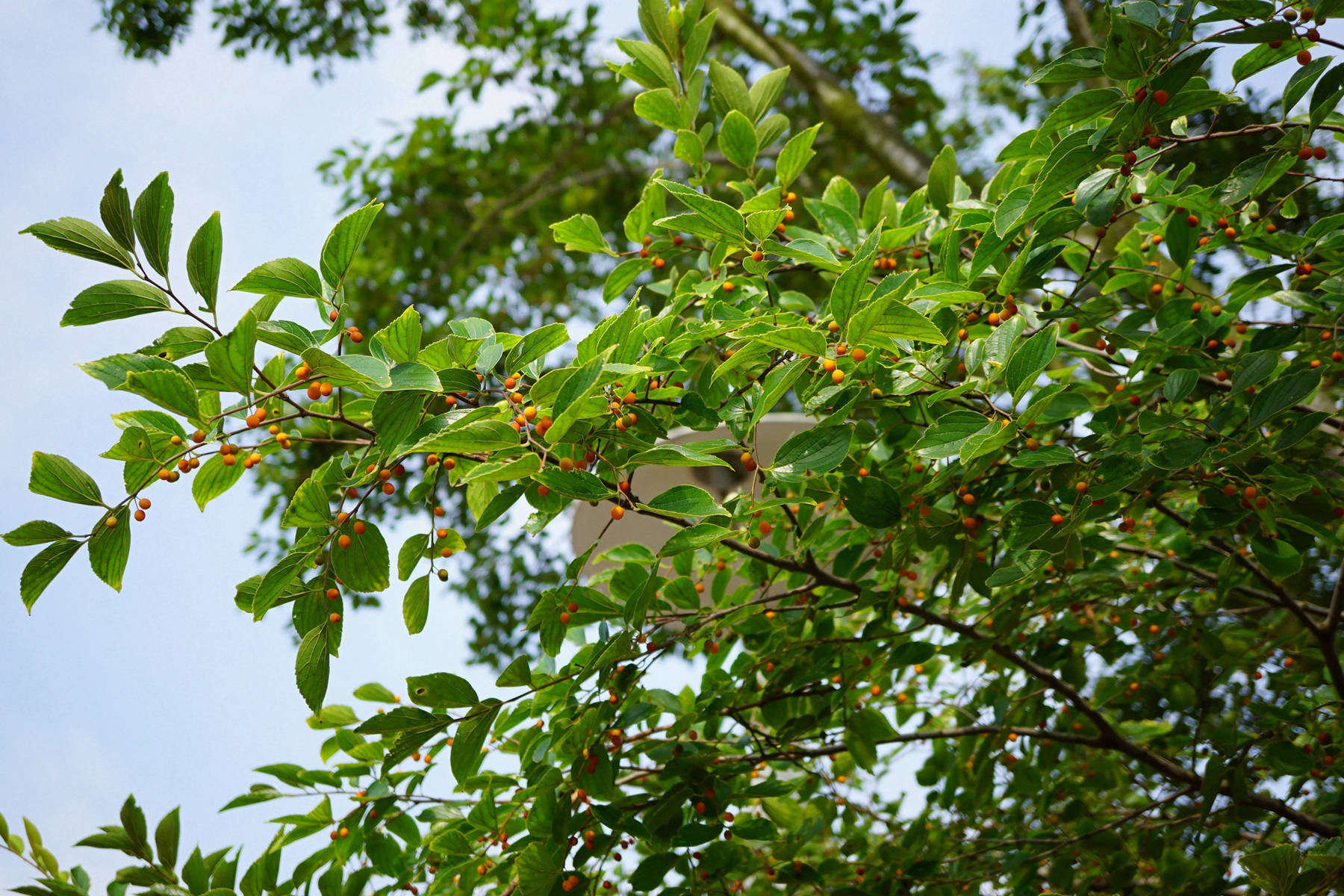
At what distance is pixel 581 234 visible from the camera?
4.51ft

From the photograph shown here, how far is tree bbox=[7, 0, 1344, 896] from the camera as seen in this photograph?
950 mm

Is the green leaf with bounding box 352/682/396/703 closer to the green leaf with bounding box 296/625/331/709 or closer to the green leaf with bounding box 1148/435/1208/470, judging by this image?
the green leaf with bounding box 296/625/331/709

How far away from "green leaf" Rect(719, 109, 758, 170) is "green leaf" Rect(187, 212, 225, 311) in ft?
2.34

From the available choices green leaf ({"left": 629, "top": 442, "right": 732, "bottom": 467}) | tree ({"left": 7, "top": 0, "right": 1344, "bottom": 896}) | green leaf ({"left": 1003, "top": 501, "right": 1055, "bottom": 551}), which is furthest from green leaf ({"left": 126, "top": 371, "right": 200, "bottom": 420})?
green leaf ({"left": 1003, "top": 501, "right": 1055, "bottom": 551})

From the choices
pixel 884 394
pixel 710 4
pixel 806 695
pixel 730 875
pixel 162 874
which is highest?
pixel 710 4

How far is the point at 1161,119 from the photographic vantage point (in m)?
1.02

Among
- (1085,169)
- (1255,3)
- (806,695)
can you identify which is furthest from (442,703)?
(1255,3)

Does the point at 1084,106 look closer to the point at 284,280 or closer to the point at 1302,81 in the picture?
the point at 1302,81

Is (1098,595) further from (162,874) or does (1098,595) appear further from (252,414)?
(162,874)

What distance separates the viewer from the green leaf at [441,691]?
1.18 meters

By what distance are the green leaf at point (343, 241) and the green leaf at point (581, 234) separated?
426 mm

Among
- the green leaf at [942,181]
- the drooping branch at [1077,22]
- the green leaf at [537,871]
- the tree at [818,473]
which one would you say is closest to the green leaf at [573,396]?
the tree at [818,473]

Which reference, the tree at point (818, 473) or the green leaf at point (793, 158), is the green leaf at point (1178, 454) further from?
the green leaf at point (793, 158)

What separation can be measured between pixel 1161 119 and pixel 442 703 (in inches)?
43.4
